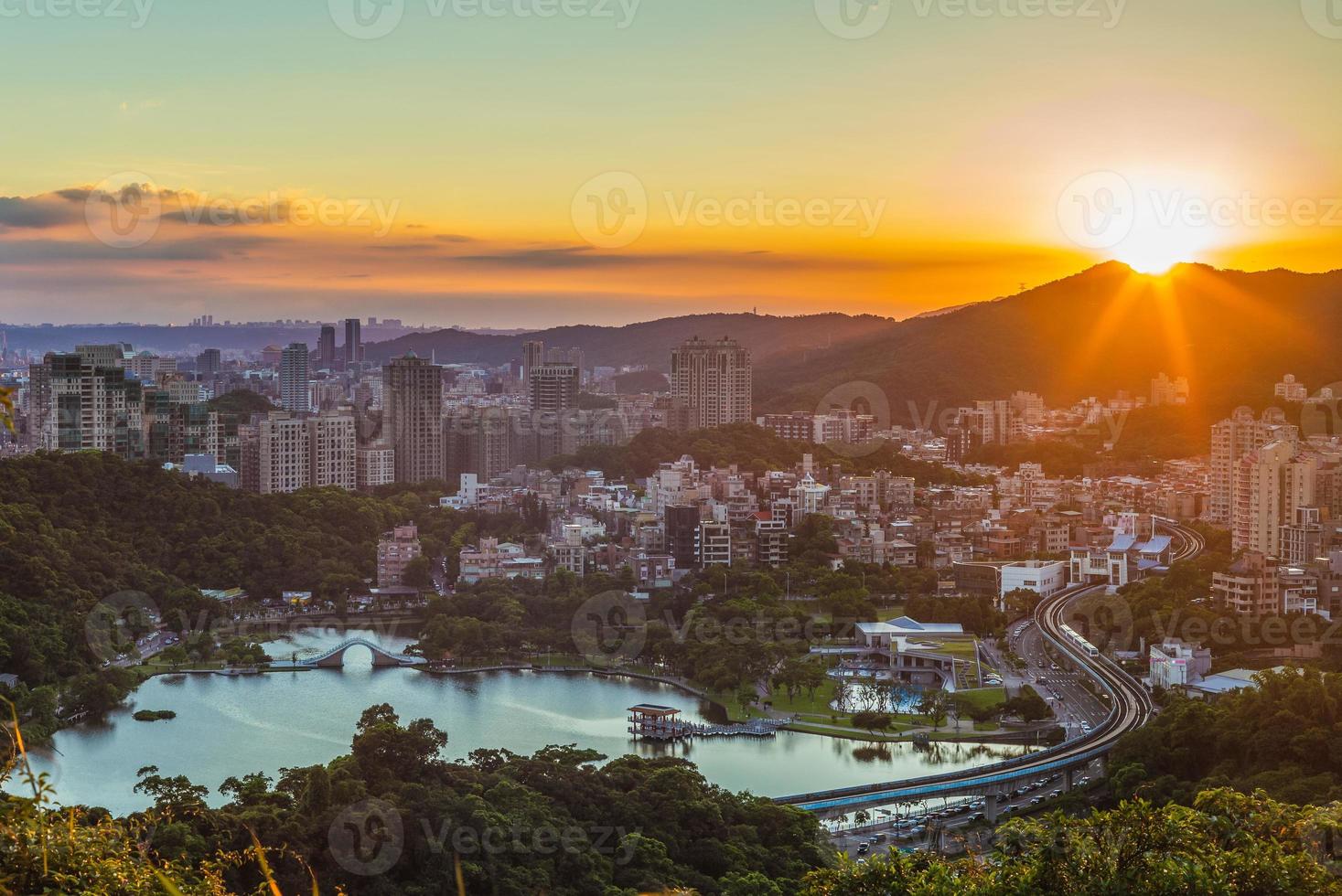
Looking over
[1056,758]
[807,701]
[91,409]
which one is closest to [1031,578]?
[807,701]

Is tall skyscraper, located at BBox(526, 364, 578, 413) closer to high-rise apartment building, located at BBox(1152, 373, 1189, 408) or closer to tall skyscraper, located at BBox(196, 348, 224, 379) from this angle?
high-rise apartment building, located at BBox(1152, 373, 1189, 408)

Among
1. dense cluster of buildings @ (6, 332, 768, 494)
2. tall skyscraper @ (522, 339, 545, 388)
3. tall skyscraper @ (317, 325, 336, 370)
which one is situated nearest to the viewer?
dense cluster of buildings @ (6, 332, 768, 494)

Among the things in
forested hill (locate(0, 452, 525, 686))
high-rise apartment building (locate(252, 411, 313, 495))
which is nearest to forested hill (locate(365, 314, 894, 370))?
high-rise apartment building (locate(252, 411, 313, 495))

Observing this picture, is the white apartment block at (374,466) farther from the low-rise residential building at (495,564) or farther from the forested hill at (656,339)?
the forested hill at (656,339)

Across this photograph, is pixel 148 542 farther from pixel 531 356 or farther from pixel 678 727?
pixel 531 356

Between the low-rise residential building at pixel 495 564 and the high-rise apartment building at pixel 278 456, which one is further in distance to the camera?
the high-rise apartment building at pixel 278 456

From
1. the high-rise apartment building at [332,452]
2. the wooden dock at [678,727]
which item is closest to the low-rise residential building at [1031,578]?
the wooden dock at [678,727]

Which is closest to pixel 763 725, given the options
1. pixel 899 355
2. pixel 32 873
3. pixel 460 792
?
pixel 460 792
